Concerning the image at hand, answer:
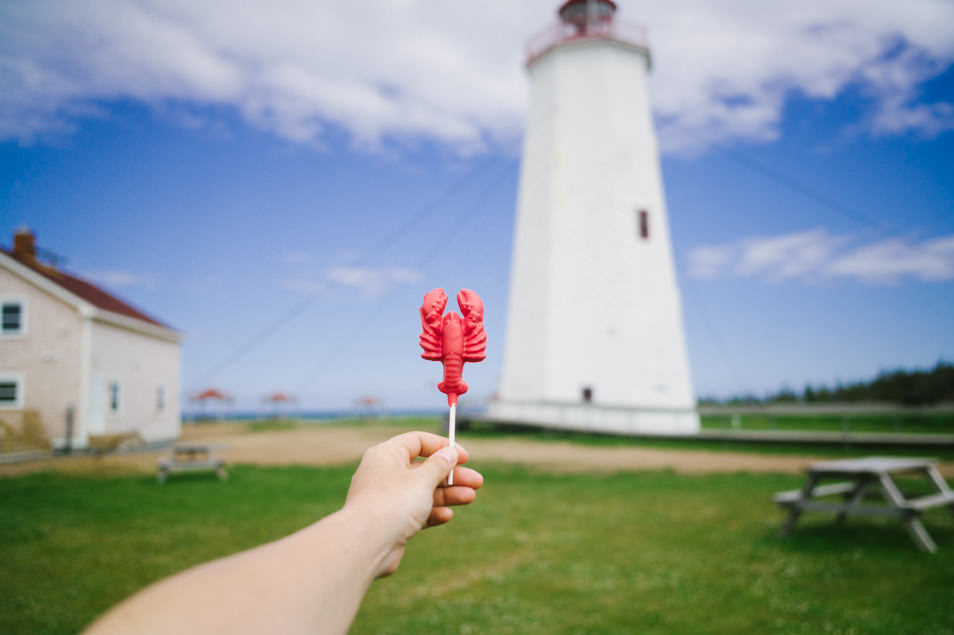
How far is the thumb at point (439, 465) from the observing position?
1.35 metres

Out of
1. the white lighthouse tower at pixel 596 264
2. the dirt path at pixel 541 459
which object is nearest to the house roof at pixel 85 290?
the dirt path at pixel 541 459

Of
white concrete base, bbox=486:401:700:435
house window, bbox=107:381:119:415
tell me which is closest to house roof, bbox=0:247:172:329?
house window, bbox=107:381:119:415

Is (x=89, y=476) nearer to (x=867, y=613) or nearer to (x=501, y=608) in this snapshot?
(x=501, y=608)

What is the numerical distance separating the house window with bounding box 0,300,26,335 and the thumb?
2373 centimetres

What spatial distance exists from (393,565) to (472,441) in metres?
20.6

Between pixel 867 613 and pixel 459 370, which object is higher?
pixel 459 370

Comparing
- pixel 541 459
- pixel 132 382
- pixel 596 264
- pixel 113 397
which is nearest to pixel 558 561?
pixel 541 459

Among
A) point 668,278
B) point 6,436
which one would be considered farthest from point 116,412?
point 668,278

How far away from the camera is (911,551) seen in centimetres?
659

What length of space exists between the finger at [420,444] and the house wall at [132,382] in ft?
73.7

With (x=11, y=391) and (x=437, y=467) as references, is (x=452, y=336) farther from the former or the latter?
(x=11, y=391)

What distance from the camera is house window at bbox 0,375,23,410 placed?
2000cm

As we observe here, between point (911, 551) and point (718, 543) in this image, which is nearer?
point (911, 551)

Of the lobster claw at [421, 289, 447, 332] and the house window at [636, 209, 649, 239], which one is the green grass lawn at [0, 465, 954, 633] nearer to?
the lobster claw at [421, 289, 447, 332]
